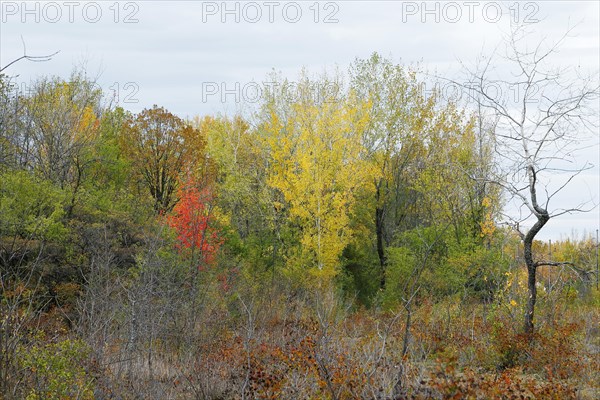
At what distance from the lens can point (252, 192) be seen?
30953mm

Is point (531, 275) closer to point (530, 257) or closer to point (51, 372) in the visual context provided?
point (530, 257)

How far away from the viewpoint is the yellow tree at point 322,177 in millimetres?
26250

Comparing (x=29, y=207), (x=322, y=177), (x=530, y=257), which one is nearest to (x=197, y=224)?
(x=29, y=207)

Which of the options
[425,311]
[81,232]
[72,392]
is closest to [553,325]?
[425,311]

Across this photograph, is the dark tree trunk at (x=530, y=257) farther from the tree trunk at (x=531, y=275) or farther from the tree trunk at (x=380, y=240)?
the tree trunk at (x=380, y=240)

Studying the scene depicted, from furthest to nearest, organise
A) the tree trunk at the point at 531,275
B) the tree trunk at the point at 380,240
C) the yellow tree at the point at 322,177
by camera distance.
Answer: the tree trunk at the point at 380,240
the yellow tree at the point at 322,177
the tree trunk at the point at 531,275

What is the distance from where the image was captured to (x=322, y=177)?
26406 millimetres

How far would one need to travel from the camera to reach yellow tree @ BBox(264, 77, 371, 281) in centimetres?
2625

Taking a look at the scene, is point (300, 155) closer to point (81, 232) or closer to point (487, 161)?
point (487, 161)

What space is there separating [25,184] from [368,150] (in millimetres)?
15753

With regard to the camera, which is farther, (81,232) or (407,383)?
(81,232)

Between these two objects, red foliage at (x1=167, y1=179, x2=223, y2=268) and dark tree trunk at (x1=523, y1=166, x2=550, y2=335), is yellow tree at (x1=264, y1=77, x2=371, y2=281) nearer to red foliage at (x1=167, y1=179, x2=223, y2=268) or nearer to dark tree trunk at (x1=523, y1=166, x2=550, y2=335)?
red foliage at (x1=167, y1=179, x2=223, y2=268)

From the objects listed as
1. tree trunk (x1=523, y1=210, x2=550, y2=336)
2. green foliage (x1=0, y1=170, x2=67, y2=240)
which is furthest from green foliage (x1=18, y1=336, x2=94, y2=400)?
green foliage (x1=0, y1=170, x2=67, y2=240)

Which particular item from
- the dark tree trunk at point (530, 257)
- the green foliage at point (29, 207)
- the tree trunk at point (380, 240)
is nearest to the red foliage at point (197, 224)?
the green foliage at point (29, 207)
